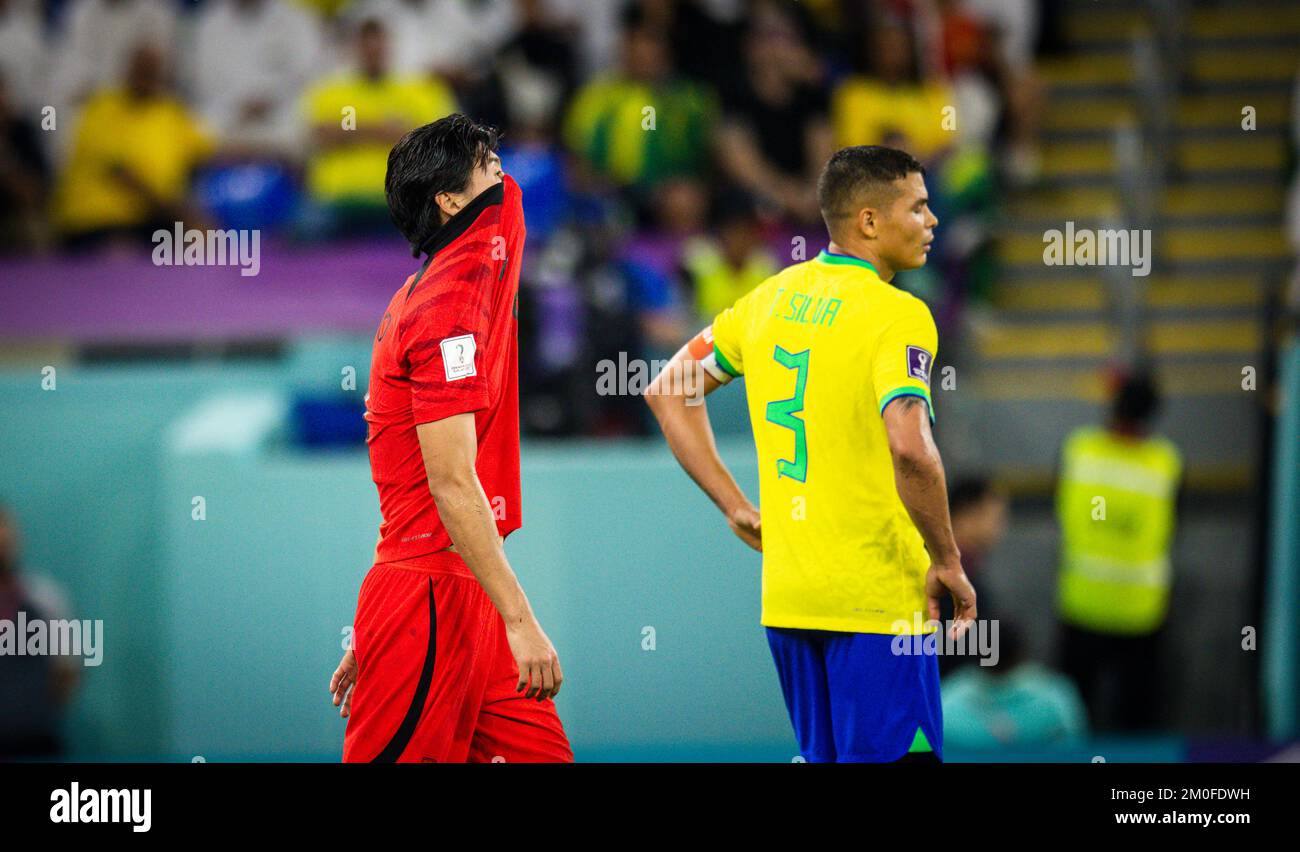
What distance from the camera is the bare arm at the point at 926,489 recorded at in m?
3.72

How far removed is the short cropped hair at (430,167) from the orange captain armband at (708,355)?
0.78m

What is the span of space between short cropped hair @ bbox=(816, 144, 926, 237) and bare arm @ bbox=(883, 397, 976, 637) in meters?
0.54

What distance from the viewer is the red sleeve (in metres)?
3.62

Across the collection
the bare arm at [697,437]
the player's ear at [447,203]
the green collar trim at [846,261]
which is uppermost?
the player's ear at [447,203]

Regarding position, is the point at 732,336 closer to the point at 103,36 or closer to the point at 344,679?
the point at 344,679

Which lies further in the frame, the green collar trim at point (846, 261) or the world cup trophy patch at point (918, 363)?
the green collar trim at point (846, 261)

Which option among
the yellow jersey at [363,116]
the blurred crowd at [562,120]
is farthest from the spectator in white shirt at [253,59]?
the yellow jersey at [363,116]

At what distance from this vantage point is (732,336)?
13.9ft

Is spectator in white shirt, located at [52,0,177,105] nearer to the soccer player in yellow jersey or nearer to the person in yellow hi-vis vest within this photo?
the person in yellow hi-vis vest

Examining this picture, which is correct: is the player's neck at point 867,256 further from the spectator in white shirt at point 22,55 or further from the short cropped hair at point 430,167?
the spectator in white shirt at point 22,55

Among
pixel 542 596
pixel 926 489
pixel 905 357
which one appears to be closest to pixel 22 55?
pixel 542 596

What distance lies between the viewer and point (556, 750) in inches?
151

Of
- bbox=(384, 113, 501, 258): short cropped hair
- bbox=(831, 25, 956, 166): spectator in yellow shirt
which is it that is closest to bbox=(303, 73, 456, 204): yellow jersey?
bbox=(831, 25, 956, 166): spectator in yellow shirt
